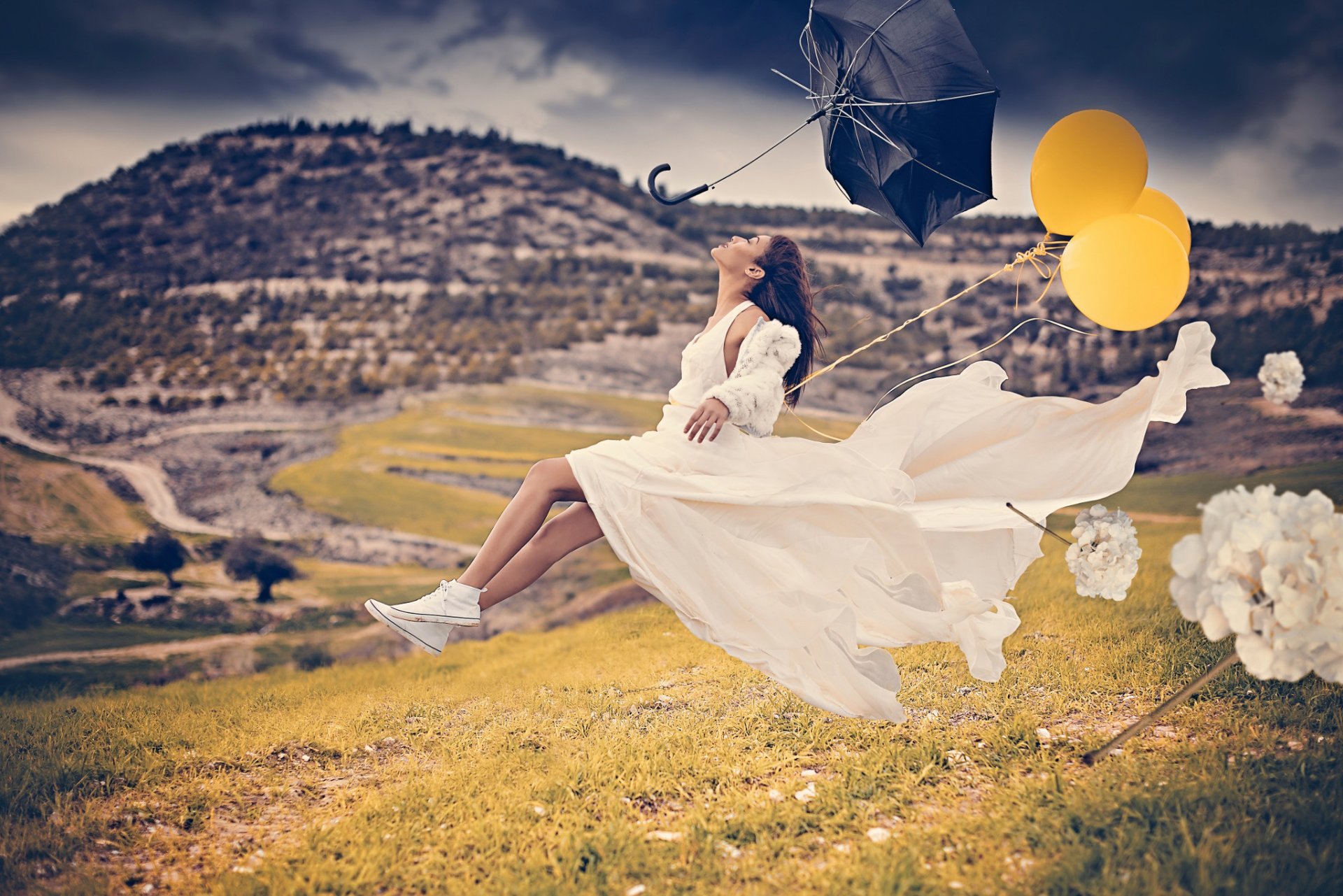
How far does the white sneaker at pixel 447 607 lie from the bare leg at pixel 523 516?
0.15 ft

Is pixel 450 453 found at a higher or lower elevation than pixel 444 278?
lower

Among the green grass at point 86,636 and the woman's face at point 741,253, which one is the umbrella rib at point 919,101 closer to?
the woman's face at point 741,253

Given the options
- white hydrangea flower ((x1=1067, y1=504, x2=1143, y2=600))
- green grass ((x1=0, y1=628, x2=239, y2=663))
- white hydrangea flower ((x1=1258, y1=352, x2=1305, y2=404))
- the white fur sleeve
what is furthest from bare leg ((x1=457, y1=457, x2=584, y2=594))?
green grass ((x1=0, y1=628, x2=239, y2=663))

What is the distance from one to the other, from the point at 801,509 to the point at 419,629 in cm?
143

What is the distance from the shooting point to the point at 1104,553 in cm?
302

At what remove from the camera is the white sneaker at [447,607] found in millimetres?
3061

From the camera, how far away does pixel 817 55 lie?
4066mm

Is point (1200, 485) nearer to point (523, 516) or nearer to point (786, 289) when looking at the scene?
point (786, 289)

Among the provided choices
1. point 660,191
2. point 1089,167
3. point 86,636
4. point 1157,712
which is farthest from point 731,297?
point 86,636

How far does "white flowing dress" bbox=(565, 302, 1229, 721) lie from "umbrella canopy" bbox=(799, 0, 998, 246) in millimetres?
1168

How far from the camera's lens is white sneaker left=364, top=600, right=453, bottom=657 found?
3.02 meters

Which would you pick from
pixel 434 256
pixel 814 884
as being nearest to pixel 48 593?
pixel 814 884

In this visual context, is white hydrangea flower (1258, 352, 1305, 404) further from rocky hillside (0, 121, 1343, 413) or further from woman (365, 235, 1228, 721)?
rocky hillside (0, 121, 1343, 413)

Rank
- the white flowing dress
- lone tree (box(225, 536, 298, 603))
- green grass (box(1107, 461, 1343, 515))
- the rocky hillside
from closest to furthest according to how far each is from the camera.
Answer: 1. the white flowing dress
2. green grass (box(1107, 461, 1343, 515))
3. lone tree (box(225, 536, 298, 603))
4. the rocky hillside
